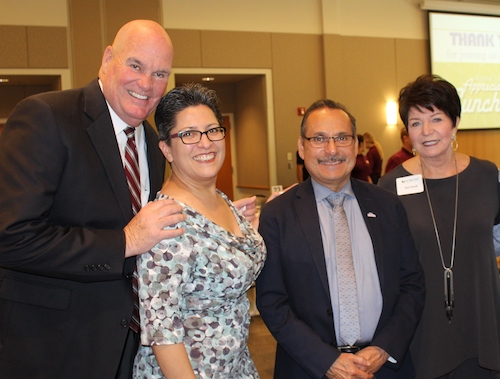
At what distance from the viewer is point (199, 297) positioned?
166 centimetres

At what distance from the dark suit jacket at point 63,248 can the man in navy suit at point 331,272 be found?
63 cm

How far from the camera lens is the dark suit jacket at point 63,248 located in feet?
5.19

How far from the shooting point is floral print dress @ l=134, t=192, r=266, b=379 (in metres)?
1.56

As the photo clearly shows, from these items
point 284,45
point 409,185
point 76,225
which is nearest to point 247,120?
point 284,45

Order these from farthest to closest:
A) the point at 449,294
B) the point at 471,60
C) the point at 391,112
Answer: the point at 471,60 < the point at 391,112 < the point at 449,294

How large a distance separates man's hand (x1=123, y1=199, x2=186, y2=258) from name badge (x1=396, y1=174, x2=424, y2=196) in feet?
4.11

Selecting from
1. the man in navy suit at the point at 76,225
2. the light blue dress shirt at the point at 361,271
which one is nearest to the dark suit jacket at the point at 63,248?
the man in navy suit at the point at 76,225

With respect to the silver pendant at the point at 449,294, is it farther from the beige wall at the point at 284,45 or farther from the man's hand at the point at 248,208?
the beige wall at the point at 284,45

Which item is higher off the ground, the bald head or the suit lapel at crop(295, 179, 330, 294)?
the bald head

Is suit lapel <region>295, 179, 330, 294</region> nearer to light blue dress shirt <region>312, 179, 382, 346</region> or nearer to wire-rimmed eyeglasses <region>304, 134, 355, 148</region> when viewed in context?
light blue dress shirt <region>312, 179, 382, 346</region>

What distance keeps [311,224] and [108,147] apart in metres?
0.86

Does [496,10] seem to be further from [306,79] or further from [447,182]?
[447,182]

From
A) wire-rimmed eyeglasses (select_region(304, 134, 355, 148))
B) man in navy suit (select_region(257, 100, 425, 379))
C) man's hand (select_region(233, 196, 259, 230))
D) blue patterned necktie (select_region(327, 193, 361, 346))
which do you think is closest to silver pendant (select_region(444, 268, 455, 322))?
man in navy suit (select_region(257, 100, 425, 379))

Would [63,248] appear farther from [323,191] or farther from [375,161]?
[375,161]
